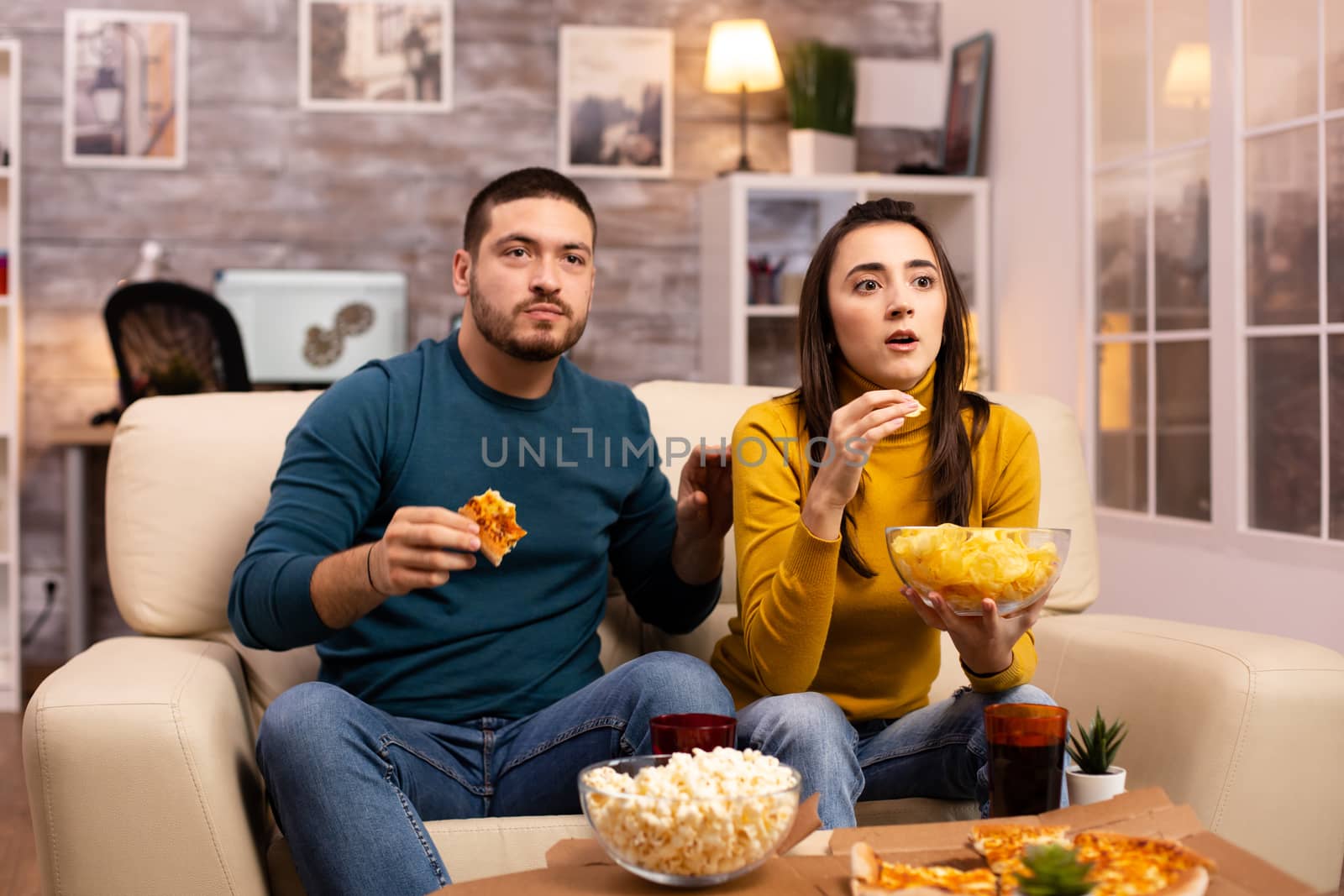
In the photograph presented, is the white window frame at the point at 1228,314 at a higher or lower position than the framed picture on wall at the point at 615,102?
lower

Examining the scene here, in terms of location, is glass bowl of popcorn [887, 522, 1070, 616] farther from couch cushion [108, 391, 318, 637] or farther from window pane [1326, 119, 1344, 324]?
window pane [1326, 119, 1344, 324]

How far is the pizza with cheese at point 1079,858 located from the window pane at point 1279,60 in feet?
7.59

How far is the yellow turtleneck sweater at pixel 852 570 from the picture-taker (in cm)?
159

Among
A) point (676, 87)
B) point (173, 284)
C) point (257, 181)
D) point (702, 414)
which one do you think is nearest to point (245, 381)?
point (173, 284)

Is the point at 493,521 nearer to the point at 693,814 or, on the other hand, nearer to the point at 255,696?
the point at 693,814

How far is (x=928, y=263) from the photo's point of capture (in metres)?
1.70

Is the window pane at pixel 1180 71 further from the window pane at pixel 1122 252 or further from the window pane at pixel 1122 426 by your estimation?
the window pane at pixel 1122 426

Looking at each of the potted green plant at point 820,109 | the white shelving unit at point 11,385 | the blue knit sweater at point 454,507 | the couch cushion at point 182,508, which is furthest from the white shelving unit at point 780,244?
the couch cushion at point 182,508

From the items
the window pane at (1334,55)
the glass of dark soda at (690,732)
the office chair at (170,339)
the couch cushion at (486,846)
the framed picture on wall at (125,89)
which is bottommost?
the couch cushion at (486,846)

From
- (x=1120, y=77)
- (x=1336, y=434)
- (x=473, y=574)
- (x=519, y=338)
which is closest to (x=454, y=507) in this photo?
(x=473, y=574)

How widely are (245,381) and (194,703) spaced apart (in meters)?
2.59

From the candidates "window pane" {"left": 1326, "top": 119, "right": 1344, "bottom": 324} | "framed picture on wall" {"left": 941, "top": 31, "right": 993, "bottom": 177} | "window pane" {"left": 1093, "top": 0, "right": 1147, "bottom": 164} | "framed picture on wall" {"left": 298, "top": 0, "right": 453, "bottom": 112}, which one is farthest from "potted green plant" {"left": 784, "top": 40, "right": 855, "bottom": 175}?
"window pane" {"left": 1326, "top": 119, "right": 1344, "bottom": 324}

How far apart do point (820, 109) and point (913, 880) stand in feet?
12.5

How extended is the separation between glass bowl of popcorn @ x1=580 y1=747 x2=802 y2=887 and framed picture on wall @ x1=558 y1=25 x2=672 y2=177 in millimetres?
3703
